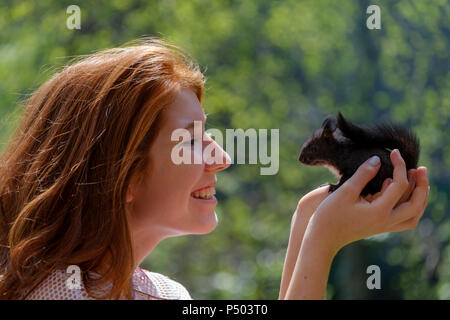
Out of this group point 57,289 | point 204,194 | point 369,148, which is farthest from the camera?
point 369,148

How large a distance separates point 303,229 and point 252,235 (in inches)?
155

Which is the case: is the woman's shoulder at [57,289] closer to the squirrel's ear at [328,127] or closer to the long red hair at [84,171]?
the long red hair at [84,171]

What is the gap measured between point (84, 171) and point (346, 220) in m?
0.57

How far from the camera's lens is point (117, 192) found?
1212 millimetres

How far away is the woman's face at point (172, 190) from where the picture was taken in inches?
50.4

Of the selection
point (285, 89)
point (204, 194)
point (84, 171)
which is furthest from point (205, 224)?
point (285, 89)

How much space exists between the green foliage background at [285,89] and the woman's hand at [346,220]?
367cm

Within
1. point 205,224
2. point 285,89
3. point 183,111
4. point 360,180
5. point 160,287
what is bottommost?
point 160,287

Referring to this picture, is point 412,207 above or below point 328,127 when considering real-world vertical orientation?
below

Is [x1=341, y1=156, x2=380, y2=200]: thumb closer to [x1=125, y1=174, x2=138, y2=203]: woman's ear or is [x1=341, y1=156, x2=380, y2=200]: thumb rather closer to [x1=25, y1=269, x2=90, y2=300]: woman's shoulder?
[x1=125, y1=174, x2=138, y2=203]: woman's ear

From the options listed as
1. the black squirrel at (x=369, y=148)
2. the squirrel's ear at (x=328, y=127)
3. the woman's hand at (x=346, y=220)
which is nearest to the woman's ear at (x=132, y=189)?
the woman's hand at (x=346, y=220)

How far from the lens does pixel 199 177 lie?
4.26 feet

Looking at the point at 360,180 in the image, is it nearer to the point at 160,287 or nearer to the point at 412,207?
the point at 412,207
